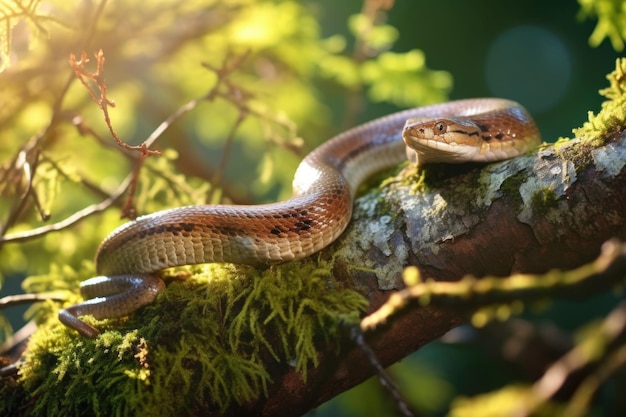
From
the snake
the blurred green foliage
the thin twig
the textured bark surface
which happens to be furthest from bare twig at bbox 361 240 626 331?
the blurred green foliage

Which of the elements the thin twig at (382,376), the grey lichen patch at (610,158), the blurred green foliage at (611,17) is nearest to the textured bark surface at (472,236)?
the grey lichen patch at (610,158)

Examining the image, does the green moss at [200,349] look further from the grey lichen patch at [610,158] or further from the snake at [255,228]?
the grey lichen patch at [610,158]

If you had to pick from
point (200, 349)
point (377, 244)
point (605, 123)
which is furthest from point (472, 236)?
point (200, 349)

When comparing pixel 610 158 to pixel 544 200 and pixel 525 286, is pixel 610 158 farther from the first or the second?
pixel 525 286

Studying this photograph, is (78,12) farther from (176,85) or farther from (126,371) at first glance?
(126,371)

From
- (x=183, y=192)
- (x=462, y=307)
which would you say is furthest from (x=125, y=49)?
(x=462, y=307)
